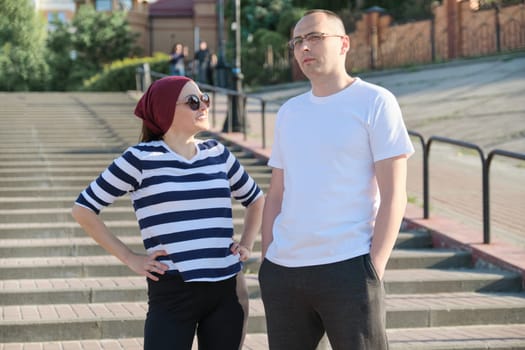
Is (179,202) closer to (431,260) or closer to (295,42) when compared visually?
(295,42)

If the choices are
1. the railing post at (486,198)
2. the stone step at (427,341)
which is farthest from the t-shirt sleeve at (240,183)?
the railing post at (486,198)

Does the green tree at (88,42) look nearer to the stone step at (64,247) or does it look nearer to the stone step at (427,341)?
the stone step at (64,247)

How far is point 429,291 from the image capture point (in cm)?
→ 759

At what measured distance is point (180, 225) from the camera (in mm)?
3451

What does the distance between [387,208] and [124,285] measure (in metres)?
4.60

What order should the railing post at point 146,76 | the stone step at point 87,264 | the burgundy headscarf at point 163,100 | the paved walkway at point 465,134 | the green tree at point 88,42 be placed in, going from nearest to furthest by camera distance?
the burgundy headscarf at point 163,100 → the stone step at point 87,264 → the paved walkway at point 465,134 → the railing post at point 146,76 → the green tree at point 88,42

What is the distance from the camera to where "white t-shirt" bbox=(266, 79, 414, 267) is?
319 centimetres

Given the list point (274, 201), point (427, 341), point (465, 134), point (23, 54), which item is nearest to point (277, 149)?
point (274, 201)

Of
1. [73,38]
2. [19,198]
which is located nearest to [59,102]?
[19,198]

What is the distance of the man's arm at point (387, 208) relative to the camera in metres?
3.14

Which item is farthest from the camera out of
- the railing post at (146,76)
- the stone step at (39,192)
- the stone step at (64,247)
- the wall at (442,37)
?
the wall at (442,37)

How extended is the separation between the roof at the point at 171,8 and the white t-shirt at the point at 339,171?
54.6 metres

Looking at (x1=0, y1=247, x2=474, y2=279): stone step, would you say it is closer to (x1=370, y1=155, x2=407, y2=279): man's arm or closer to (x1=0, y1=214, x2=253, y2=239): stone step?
(x1=0, y1=214, x2=253, y2=239): stone step

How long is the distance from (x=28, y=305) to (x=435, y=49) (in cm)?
2322
